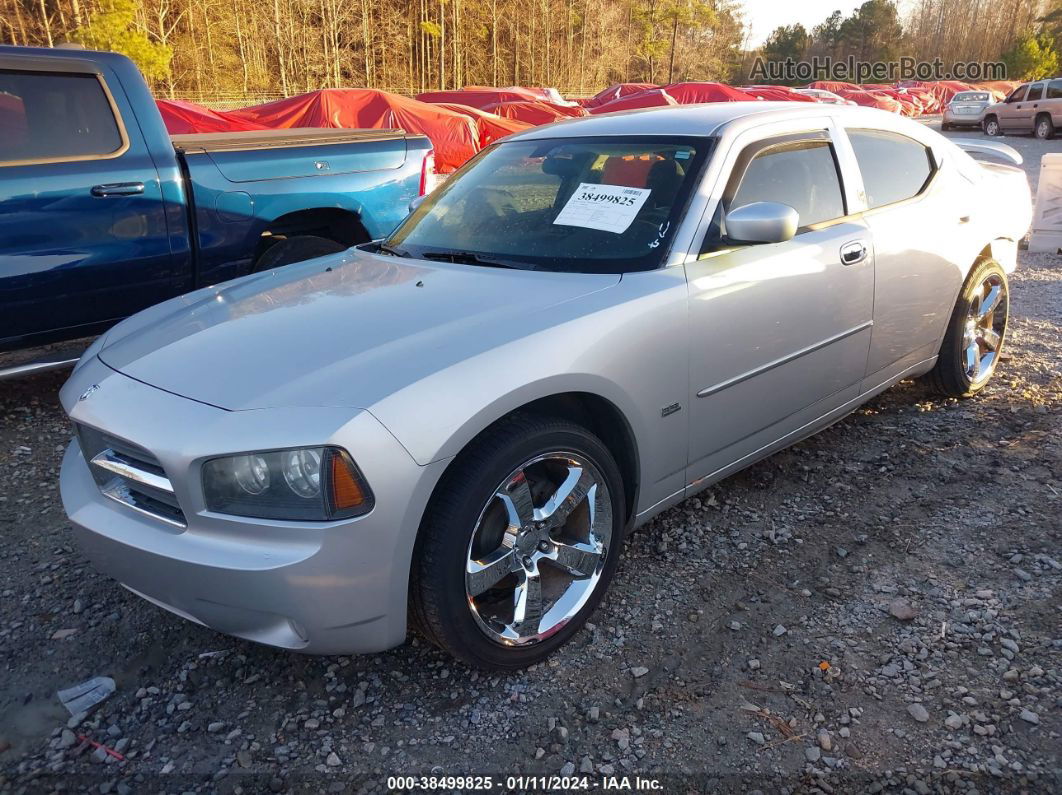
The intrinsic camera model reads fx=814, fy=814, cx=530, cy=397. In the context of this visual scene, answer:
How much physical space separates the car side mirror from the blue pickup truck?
3.19m

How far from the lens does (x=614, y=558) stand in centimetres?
281

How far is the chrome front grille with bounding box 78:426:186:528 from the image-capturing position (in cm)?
224

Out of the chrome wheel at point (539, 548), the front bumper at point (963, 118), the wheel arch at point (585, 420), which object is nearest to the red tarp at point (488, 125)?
the wheel arch at point (585, 420)

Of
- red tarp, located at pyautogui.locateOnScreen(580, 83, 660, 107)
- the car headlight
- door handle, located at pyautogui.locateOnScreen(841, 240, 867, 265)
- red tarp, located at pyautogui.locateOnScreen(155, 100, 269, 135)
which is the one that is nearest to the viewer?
the car headlight

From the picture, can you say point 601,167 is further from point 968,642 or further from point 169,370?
point 968,642

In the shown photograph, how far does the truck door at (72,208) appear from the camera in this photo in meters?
4.23

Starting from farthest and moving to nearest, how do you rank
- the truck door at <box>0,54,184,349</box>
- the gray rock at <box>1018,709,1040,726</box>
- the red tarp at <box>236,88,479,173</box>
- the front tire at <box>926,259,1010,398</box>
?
the red tarp at <box>236,88,479,173</box> → the front tire at <box>926,259,1010,398</box> → the truck door at <box>0,54,184,349</box> → the gray rock at <box>1018,709,1040,726</box>

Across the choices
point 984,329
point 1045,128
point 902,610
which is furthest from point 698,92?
point 902,610

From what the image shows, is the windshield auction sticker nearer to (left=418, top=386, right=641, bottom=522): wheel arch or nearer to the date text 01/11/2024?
(left=418, top=386, right=641, bottom=522): wheel arch

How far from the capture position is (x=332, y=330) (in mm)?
2582

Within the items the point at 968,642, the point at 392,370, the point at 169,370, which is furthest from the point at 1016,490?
the point at 169,370

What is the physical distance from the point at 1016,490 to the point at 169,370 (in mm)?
3518

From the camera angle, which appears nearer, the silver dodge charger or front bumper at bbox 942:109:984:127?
the silver dodge charger

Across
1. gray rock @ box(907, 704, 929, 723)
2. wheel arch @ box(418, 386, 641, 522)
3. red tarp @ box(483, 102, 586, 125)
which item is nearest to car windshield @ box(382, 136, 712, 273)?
wheel arch @ box(418, 386, 641, 522)
